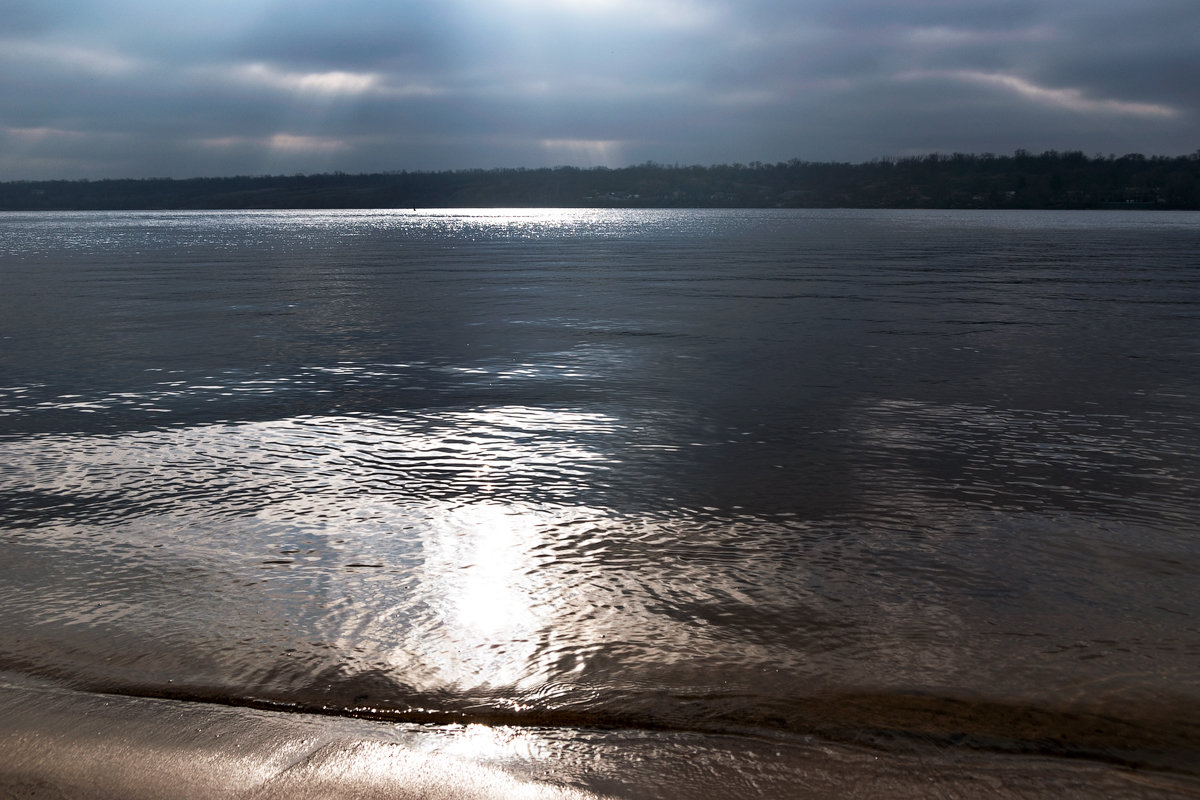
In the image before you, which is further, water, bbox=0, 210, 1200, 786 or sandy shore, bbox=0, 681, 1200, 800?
water, bbox=0, 210, 1200, 786

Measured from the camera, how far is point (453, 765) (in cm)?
341

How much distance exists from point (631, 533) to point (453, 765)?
2.87m

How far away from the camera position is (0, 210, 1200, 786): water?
160 inches

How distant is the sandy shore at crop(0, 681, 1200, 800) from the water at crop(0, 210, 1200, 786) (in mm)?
143

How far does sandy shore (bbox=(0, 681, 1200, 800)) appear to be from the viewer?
3258mm

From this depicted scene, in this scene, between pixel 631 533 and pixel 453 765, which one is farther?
pixel 631 533

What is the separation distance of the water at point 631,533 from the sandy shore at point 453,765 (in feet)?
0.47

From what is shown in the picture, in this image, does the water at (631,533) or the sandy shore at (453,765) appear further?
the water at (631,533)

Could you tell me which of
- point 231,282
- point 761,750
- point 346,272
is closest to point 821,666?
point 761,750

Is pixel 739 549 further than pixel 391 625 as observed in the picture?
Yes

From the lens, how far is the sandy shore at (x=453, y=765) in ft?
10.7

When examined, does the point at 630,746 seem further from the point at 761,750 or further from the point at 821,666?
the point at 821,666

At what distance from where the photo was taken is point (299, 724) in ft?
12.2

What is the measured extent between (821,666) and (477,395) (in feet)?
22.8
